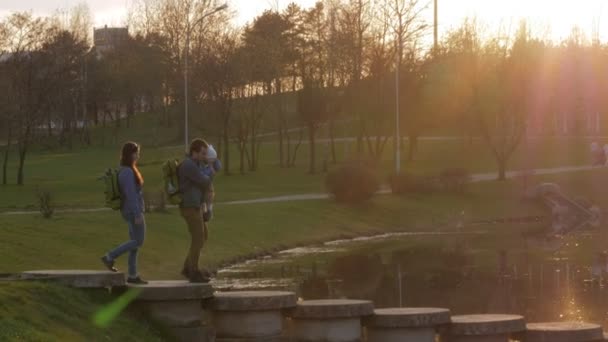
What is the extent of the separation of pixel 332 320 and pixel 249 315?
43.2 inches

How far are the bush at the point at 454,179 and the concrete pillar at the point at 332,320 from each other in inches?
1828

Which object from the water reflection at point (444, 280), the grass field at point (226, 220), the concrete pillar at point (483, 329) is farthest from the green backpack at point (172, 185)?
the water reflection at point (444, 280)

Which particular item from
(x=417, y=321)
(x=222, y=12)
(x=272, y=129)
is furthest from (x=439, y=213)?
(x=272, y=129)

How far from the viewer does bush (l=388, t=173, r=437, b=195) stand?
199 feet

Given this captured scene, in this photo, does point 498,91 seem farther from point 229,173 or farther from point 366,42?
→ point 229,173

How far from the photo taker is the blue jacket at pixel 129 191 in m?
17.4

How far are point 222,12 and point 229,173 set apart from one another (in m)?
13.5

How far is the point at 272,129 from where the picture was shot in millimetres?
108312

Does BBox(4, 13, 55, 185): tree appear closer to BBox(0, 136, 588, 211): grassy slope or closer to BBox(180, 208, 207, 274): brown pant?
BBox(0, 136, 588, 211): grassy slope

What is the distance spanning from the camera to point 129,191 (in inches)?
688

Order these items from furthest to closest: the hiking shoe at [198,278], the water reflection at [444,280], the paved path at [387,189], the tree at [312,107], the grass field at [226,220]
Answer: the tree at [312,107]
the paved path at [387,189]
the water reflection at [444,280]
the hiking shoe at [198,278]
the grass field at [226,220]

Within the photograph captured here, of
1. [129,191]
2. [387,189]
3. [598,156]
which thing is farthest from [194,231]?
[598,156]

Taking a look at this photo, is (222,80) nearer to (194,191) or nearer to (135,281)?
(194,191)

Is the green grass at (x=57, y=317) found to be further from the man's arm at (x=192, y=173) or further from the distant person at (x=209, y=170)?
the distant person at (x=209, y=170)
